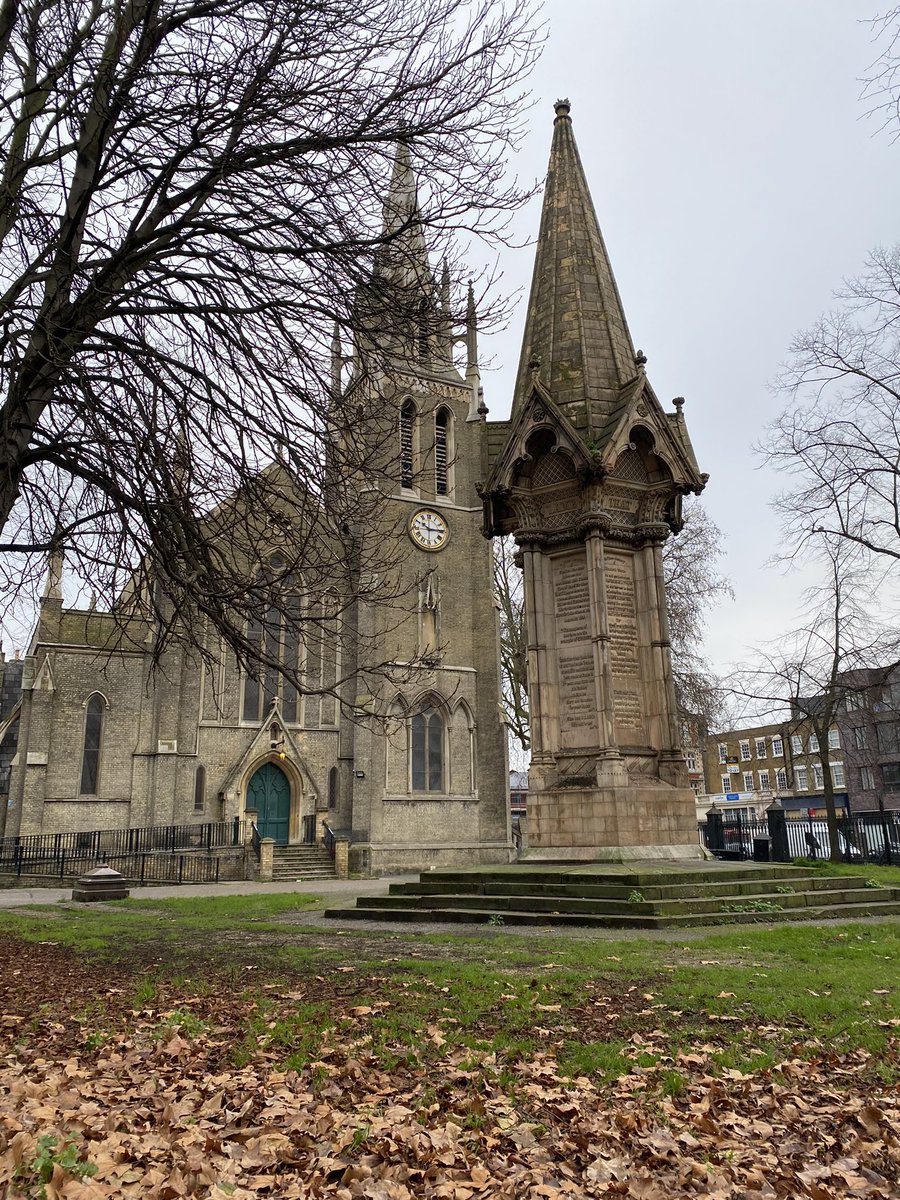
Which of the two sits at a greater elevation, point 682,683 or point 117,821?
point 682,683

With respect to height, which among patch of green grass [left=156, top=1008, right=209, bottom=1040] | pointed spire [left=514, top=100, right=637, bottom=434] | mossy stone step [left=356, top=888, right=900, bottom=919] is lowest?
patch of green grass [left=156, top=1008, right=209, bottom=1040]

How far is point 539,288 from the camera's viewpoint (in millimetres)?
15648

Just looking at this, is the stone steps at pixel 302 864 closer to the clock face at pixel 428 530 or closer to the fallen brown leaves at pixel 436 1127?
the clock face at pixel 428 530

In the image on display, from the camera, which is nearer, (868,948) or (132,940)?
(868,948)

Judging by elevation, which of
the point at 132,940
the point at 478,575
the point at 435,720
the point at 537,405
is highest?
the point at 478,575

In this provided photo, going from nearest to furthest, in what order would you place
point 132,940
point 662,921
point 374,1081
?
point 374,1081 < point 662,921 < point 132,940

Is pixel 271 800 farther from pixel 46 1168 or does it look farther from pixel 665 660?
pixel 46 1168

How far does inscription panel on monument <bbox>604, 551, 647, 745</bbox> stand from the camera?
41.9 ft

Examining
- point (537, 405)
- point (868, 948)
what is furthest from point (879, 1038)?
point (537, 405)

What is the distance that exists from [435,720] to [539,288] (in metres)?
18.9

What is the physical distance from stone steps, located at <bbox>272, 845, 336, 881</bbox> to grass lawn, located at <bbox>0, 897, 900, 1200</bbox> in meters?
19.8

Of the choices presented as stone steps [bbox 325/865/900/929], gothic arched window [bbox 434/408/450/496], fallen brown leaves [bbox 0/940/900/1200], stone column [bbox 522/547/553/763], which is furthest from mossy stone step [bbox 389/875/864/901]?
gothic arched window [bbox 434/408/450/496]

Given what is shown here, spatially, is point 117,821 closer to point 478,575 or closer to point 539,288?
point 478,575

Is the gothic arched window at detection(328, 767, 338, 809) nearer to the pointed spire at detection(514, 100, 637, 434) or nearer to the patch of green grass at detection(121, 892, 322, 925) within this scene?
the patch of green grass at detection(121, 892, 322, 925)
